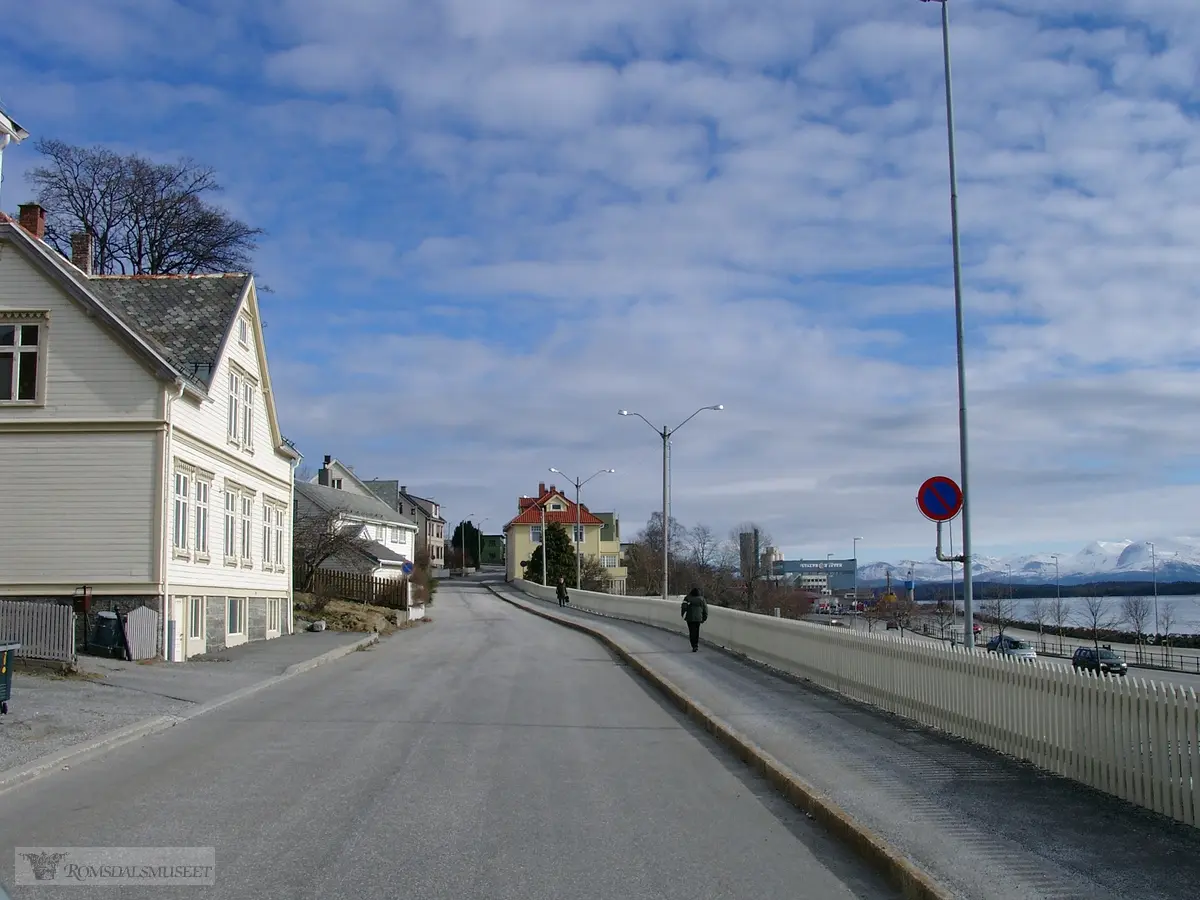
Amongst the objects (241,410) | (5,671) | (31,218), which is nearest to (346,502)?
(241,410)

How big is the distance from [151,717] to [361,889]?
8.67m

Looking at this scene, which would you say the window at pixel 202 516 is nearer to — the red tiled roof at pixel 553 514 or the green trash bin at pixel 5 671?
the green trash bin at pixel 5 671

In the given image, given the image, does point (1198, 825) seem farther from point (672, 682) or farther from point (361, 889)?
point (672, 682)

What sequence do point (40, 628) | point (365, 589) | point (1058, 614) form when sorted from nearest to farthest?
point (40, 628)
point (365, 589)
point (1058, 614)

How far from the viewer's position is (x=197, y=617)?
2480 cm

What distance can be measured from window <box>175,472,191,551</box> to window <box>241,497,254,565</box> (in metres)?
5.12

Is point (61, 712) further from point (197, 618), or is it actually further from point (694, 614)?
point (694, 614)

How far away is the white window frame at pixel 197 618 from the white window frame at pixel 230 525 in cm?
234

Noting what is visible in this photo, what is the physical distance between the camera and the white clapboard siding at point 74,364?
877 inches

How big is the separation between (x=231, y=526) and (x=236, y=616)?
2.27 metres

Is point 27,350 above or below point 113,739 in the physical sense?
above

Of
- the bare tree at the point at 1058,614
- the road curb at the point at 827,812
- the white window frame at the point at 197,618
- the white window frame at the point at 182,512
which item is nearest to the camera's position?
the road curb at the point at 827,812

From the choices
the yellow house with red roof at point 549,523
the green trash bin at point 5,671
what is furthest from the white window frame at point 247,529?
the yellow house with red roof at point 549,523

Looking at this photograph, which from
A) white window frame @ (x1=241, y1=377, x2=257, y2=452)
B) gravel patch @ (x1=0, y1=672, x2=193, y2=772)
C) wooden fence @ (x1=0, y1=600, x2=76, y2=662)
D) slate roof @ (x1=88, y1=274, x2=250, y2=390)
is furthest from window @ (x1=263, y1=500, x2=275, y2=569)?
gravel patch @ (x1=0, y1=672, x2=193, y2=772)
